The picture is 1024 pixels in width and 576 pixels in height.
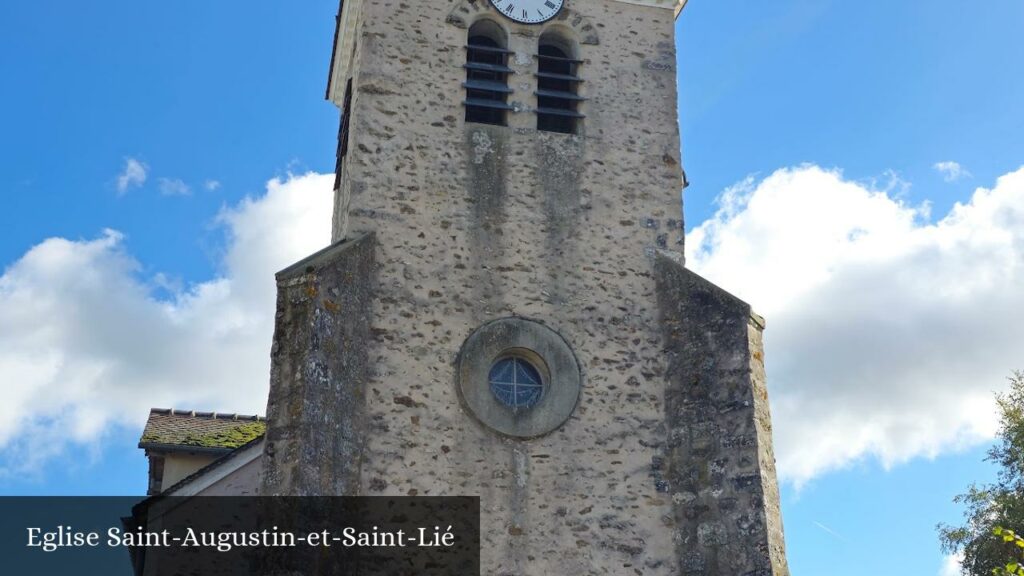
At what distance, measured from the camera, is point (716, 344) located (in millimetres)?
12688

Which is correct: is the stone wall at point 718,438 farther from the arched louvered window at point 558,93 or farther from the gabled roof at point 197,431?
the gabled roof at point 197,431

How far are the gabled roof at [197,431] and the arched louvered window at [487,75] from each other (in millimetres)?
4888

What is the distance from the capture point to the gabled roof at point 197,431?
14867 mm

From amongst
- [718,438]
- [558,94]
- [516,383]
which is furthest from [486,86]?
[718,438]

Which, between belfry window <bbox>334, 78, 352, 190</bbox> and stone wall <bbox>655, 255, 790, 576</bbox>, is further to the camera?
belfry window <bbox>334, 78, 352, 190</bbox>

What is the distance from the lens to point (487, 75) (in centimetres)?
1470

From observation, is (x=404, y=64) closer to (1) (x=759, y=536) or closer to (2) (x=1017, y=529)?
(1) (x=759, y=536)

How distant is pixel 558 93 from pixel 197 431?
6.50 meters

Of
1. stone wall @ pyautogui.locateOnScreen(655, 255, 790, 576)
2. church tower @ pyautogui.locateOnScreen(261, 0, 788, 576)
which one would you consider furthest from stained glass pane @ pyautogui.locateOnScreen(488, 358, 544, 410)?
stone wall @ pyautogui.locateOnScreen(655, 255, 790, 576)

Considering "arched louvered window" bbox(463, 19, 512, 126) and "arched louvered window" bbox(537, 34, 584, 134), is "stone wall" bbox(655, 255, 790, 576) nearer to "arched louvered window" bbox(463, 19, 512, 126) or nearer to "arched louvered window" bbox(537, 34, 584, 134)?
"arched louvered window" bbox(537, 34, 584, 134)

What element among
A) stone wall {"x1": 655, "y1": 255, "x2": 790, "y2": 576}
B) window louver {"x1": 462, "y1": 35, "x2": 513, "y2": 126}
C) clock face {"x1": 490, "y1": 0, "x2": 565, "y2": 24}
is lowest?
stone wall {"x1": 655, "y1": 255, "x2": 790, "y2": 576}

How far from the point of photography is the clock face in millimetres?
14992

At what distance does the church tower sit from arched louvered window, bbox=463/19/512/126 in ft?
0.10

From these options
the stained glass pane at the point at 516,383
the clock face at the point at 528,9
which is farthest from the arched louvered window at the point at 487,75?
the stained glass pane at the point at 516,383
